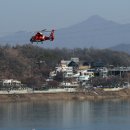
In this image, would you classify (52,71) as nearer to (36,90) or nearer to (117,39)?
(36,90)

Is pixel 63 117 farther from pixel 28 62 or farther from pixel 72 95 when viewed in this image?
pixel 28 62

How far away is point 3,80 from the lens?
4241cm

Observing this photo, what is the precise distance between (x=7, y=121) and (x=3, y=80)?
57.5ft

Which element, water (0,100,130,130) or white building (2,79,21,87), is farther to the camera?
white building (2,79,21,87)

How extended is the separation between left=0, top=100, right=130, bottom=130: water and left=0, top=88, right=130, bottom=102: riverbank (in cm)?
374

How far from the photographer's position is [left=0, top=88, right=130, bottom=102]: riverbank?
36906mm

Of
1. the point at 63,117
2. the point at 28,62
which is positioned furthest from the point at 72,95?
the point at 63,117

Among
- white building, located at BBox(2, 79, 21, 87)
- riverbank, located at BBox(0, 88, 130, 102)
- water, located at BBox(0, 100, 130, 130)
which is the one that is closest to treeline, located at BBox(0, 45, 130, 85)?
white building, located at BBox(2, 79, 21, 87)

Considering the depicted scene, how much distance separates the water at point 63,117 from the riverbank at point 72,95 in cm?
374

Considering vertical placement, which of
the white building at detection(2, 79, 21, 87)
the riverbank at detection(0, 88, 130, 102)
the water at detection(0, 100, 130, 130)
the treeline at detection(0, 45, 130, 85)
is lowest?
the water at detection(0, 100, 130, 130)

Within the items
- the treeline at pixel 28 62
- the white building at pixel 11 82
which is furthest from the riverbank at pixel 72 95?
the treeline at pixel 28 62

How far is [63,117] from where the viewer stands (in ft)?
87.1

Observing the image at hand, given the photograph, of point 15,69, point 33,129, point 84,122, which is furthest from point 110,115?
point 15,69

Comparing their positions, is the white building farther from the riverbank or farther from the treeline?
the riverbank
